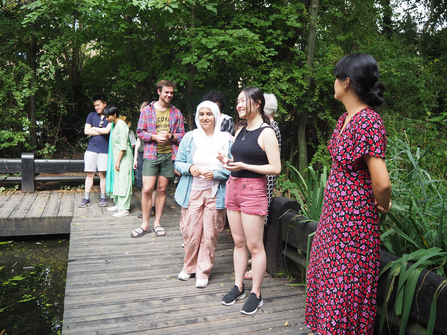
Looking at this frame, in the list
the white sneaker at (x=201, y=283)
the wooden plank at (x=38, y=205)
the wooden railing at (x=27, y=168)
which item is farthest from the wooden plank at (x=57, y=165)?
the white sneaker at (x=201, y=283)

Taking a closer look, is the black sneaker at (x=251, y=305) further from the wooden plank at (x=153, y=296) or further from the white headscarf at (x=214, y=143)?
the white headscarf at (x=214, y=143)

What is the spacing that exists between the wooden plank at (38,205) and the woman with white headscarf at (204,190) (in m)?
3.17

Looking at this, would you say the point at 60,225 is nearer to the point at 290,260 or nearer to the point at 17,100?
the point at 17,100

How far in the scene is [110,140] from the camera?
5926mm

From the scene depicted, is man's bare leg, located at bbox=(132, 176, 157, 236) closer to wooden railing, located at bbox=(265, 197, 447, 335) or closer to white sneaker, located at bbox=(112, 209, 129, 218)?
white sneaker, located at bbox=(112, 209, 129, 218)

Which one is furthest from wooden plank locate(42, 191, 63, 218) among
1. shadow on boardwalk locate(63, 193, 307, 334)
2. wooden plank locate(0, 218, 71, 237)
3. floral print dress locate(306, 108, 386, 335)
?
floral print dress locate(306, 108, 386, 335)

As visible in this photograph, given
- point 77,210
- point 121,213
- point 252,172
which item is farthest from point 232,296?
point 77,210

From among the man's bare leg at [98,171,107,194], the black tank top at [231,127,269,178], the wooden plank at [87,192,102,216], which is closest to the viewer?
the black tank top at [231,127,269,178]

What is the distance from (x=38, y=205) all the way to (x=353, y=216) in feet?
18.9

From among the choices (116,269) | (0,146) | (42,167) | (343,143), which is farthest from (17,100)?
(343,143)

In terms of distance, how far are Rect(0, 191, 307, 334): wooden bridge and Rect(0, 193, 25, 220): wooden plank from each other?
120mm

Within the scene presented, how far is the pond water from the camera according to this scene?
3.65 m

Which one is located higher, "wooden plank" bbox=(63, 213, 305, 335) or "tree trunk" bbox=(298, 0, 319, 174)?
"tree trunk" bbox=(298, 0, 319, 174)

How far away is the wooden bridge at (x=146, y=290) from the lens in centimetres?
293
